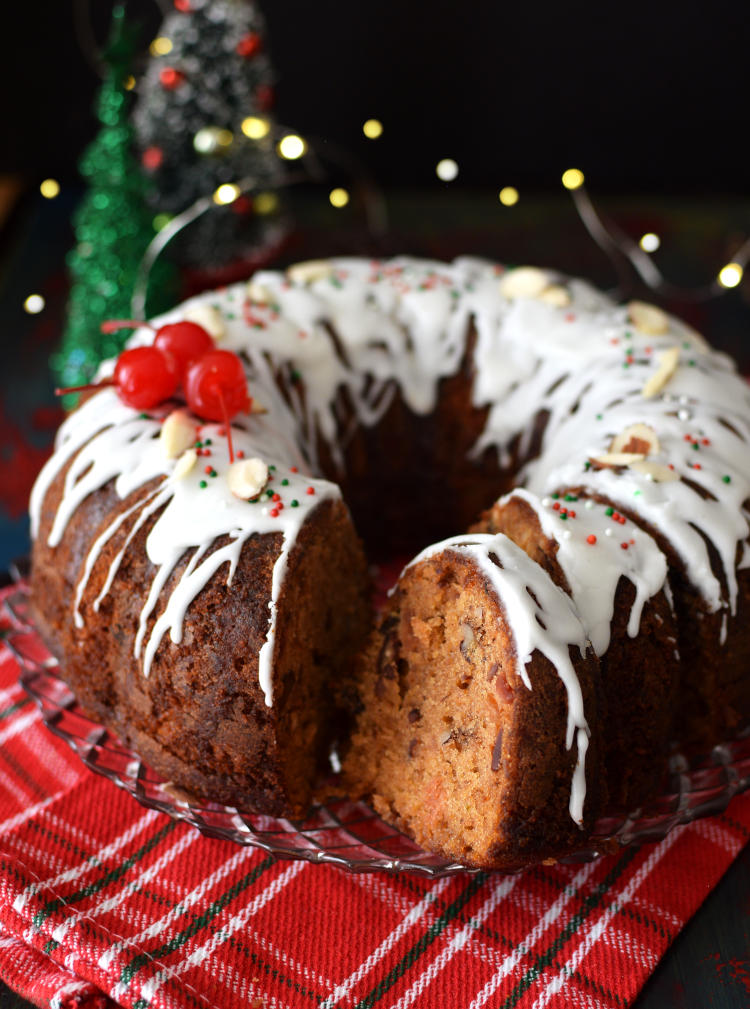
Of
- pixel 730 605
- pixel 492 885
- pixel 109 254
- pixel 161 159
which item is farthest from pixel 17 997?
pixel 161 159

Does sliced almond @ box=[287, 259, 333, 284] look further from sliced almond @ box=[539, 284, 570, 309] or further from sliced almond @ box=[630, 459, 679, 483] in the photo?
sliced almond @ box=[630, 459, 679, 483]

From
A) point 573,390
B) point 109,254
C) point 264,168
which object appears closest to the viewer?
point 573,390

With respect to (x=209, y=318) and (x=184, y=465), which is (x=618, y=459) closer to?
(x=184, y=465)

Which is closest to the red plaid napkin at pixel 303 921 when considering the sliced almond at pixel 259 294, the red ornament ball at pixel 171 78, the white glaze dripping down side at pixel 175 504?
the white glaze dripping down side at pixel 175 504

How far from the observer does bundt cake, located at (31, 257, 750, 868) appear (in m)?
2.08

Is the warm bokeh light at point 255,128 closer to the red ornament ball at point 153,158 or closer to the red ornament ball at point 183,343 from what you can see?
the red ornament ball at point 153,158

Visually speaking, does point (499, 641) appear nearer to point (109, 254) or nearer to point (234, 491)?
point (234, 491)

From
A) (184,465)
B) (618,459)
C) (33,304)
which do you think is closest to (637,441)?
(618,459)

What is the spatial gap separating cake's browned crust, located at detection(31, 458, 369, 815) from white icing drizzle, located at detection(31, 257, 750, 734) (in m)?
0.03

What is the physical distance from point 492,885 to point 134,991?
72 centimetres

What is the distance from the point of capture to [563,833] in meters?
2.06

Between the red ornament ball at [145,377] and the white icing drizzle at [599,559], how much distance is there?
91 cm

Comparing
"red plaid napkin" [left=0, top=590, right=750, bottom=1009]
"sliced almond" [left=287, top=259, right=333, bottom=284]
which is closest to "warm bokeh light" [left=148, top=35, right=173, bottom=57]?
"sliced almond" [left=287, top=259, right=333, bottom=284]

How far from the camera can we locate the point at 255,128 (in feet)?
12.1
